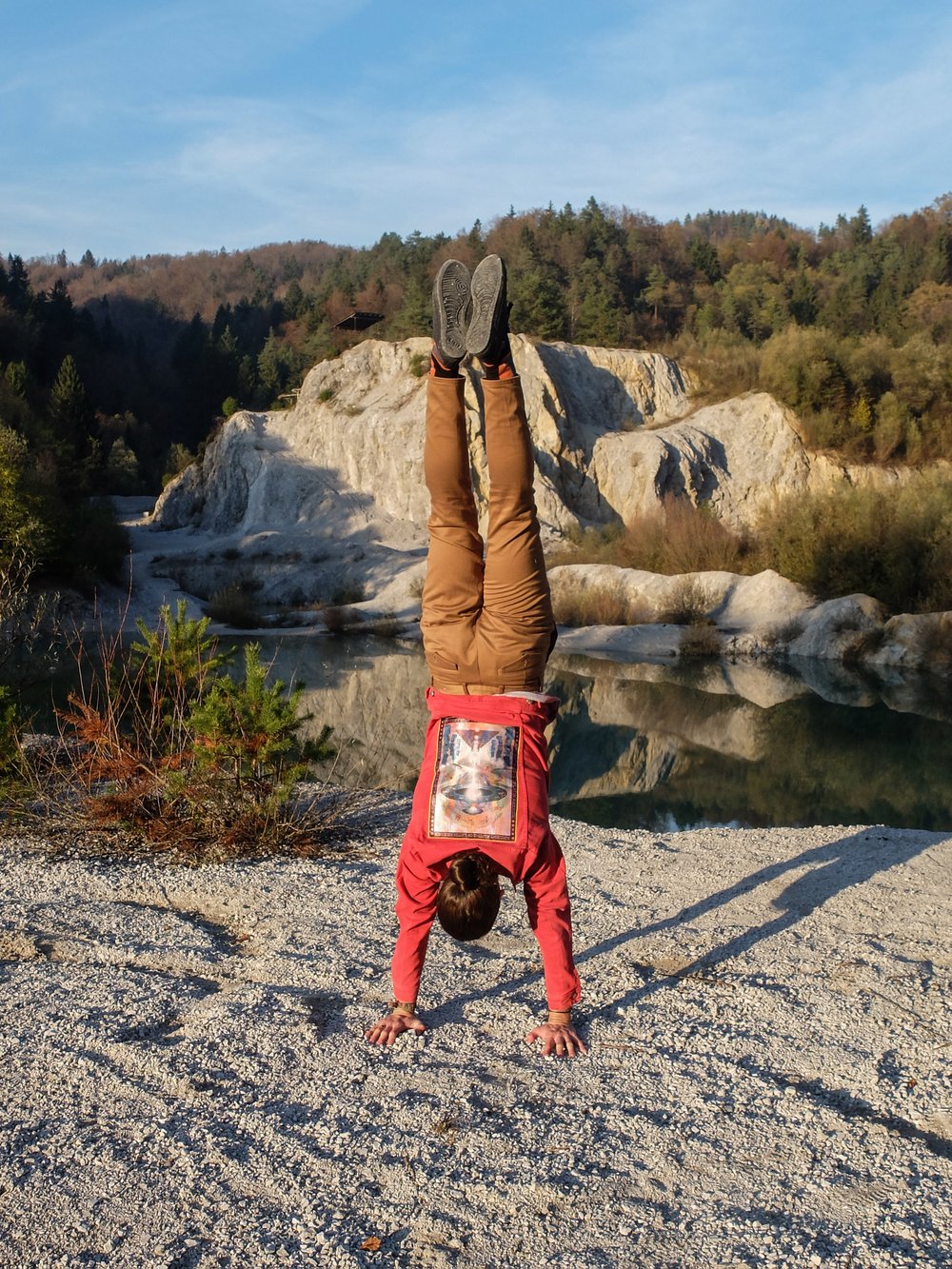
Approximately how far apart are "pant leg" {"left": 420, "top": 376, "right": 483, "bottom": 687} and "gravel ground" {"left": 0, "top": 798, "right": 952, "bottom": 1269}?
120cm

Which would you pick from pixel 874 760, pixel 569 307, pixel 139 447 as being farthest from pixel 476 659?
pixel 139 447

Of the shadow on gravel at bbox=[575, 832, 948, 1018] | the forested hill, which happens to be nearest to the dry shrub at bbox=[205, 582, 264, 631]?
the forested hill

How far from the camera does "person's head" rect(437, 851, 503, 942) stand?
3047 mm

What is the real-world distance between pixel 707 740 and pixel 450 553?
8.98m

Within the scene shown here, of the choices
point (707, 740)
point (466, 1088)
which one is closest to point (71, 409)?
point (707, 740)

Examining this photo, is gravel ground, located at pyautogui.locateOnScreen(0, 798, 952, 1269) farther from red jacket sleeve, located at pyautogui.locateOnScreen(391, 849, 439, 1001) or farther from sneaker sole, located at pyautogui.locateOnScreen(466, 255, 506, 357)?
sneaker sole, located at pyautogui.locateOnScreen(466, 255, 506, 357)

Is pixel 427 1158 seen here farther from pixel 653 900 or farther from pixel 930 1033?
pixel 653 900

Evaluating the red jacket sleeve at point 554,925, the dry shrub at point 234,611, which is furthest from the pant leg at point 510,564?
the dry shrub at point 234,611

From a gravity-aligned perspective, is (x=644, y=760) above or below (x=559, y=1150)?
below

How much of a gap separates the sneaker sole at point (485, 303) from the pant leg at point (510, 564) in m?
0.12

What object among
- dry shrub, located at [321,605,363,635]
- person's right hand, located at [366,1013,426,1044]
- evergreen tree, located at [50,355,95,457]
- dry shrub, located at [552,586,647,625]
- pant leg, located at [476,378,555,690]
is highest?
evergreen tree, located at [50,355,95,457]

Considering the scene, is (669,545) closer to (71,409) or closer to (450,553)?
(450,553)

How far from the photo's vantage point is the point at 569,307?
1612 inches

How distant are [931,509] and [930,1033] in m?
20.6
